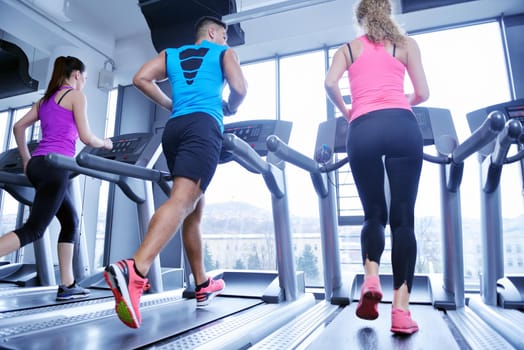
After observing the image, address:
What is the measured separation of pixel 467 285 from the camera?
344cm

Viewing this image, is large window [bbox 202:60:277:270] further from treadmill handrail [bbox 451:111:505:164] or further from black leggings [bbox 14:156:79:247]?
treadmill handrail [bbox 451:111:505:164]

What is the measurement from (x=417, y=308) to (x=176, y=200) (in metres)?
1.52

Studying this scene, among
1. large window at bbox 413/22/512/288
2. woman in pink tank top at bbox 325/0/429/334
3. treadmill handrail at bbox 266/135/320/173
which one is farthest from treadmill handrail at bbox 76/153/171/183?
large window at bbox 413/22/512/288

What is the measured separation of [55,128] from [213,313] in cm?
141

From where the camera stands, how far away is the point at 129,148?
2.78 m

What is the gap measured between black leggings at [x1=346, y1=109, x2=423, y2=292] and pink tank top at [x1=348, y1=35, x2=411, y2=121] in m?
0.05

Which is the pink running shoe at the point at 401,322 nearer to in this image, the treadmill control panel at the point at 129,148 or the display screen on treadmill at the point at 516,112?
the display screen on treadmill at the point at 516,112

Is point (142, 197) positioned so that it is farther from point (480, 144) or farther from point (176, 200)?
point (480, 144)

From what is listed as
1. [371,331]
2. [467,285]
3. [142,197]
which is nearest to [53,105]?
[142,197]

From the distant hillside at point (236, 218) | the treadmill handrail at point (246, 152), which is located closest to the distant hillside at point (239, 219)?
the distant hillside at point (236, 218)

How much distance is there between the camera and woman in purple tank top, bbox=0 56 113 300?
2.08 m

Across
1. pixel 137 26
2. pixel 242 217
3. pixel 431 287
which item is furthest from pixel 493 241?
pixel 137 26

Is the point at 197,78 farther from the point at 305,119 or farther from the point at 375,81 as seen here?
the point at 305,119

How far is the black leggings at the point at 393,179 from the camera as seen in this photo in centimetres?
145
